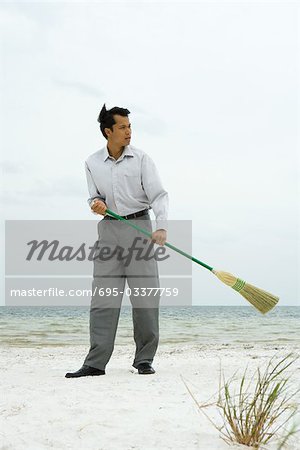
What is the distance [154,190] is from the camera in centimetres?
423

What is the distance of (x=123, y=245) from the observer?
420 centimetres

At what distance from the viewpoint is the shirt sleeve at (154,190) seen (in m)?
4.18

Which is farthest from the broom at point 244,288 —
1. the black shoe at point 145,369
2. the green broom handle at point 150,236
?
the black shoe at point 145,369

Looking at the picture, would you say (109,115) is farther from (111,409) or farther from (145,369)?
(111,409)

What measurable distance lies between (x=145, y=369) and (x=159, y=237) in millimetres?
918

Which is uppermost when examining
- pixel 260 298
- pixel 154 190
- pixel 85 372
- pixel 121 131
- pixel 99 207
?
pixel 121 131

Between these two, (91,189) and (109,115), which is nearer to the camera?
(109,115)

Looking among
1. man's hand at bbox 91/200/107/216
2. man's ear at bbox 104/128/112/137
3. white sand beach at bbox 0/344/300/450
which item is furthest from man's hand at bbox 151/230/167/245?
white sand beach at bbox 0/344/300/450

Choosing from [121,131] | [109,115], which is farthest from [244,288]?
[109,115]

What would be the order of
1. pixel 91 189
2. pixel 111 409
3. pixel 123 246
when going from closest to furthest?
pixel 111 409
pixel 123 246
pixel 91 189

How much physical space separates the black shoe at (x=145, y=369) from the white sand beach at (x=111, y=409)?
62 millimetres

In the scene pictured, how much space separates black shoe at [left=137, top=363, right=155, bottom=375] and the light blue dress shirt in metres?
1.04

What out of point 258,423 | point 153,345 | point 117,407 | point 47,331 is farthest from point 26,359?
point 47,331

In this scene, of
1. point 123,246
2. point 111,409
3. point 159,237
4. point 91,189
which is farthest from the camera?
point 91,189
